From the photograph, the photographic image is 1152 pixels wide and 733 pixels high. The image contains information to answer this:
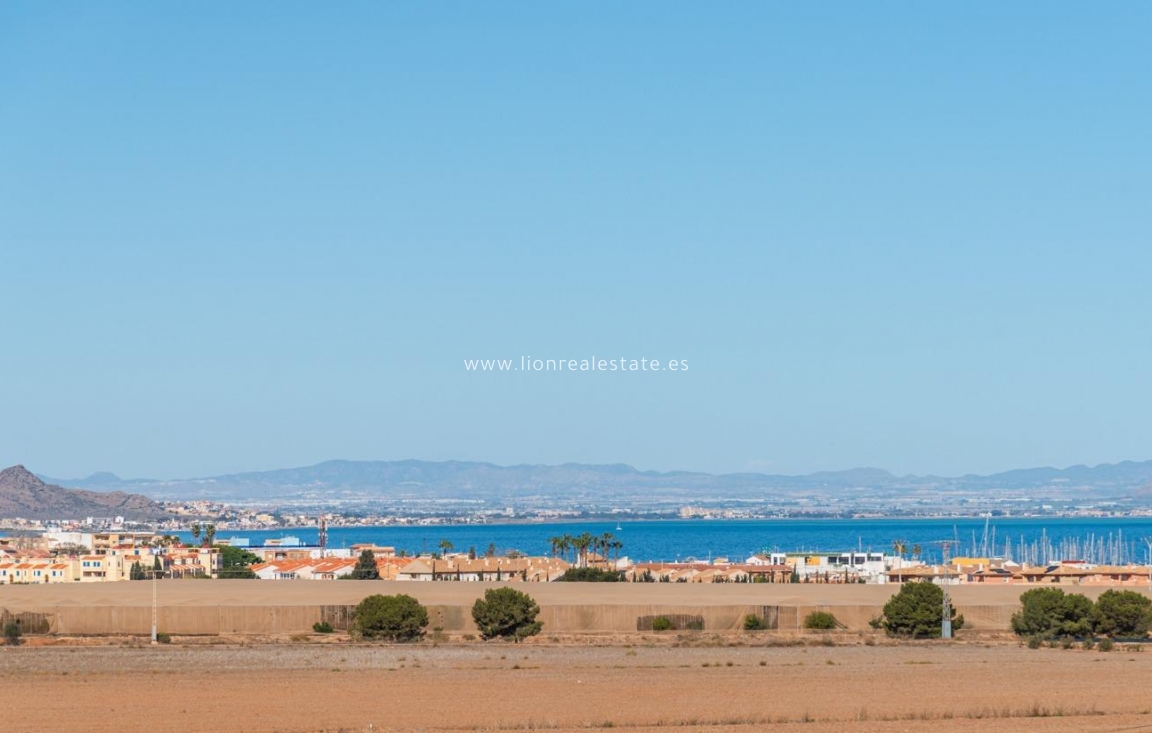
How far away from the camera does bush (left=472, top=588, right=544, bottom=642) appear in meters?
46.7

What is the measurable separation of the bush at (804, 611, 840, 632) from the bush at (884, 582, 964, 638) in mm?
2266

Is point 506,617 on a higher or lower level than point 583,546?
higher

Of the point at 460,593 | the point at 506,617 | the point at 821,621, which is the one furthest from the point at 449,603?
the point at 821,621

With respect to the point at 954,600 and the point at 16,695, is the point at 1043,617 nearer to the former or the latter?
the point at 954,600

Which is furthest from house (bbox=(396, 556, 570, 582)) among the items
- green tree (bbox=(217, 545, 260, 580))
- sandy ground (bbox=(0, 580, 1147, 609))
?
green tree (bbox=(217, 545, 260, 580))

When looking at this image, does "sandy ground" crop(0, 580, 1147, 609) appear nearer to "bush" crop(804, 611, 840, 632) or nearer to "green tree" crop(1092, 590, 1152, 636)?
"bush" crop(804, 611, 840, 632)

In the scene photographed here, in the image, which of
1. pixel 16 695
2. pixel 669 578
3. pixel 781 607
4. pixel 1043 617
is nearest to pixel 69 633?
pixel 16 695

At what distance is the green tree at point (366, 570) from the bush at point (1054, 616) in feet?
153

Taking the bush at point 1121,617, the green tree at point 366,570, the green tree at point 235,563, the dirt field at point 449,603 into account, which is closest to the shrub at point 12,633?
the dirt field at point 449,603

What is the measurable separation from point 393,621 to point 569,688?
1441cm

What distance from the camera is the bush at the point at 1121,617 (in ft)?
156

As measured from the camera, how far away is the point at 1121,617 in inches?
1873

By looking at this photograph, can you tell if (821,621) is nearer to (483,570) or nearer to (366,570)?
(483,570)

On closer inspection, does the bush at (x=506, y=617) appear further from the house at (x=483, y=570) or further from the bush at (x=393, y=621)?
the house at (x=483, y=570)
